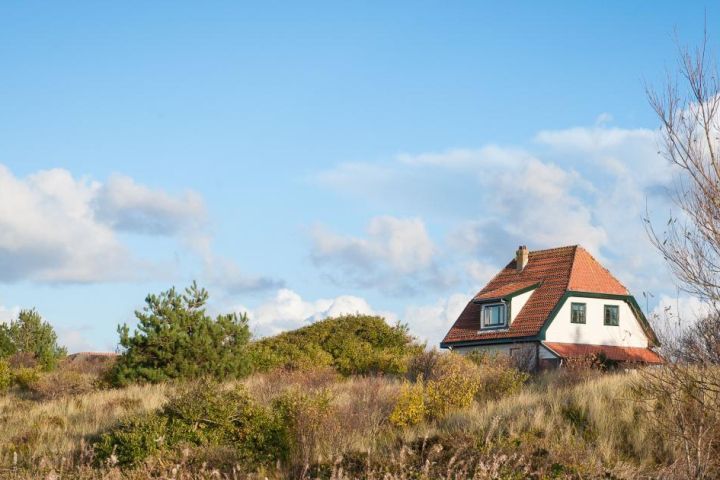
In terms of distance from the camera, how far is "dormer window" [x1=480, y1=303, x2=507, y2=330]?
40031 mm

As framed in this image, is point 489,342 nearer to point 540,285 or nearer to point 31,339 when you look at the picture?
point 540,285

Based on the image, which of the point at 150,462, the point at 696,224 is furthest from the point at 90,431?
the point at 696,224

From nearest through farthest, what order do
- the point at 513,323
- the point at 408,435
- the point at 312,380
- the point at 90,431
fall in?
the point at 408,435, the point at 90,431, the point at 312,380, the point at 513,323

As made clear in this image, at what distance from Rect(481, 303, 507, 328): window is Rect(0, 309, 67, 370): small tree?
61.1 ft

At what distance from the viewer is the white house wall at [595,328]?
3862cm

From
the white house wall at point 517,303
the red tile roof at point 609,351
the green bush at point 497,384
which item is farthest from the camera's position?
the white house wall at point 517,303

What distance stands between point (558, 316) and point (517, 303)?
203 centimetres

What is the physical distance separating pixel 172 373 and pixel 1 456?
9.76 m

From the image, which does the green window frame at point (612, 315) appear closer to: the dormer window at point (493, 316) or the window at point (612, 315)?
the window at point (612, 315)

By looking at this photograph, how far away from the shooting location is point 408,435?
51.3 ft

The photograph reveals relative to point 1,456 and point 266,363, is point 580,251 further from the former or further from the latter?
point 1,456

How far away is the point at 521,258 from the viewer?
43.0 m

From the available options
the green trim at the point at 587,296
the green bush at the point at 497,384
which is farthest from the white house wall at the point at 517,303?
the green bush at the point at 497,384

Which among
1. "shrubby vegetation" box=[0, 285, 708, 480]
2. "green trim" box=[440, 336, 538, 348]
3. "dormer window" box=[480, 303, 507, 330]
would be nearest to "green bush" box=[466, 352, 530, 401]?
"shrubby vegetation" box=[0, 285, 708, 480]
